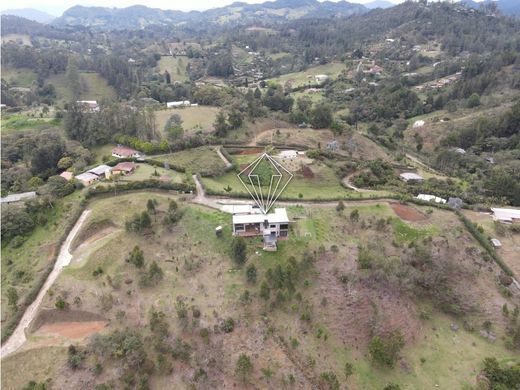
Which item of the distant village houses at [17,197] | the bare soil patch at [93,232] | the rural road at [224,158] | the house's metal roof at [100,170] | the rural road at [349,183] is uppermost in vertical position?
the house's metal roof at [100,170]

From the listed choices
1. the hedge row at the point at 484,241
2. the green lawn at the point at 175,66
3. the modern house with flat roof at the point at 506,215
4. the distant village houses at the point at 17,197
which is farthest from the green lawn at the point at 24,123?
the modern house with flat roof at the point at 506,215

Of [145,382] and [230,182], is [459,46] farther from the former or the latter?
[145,382]

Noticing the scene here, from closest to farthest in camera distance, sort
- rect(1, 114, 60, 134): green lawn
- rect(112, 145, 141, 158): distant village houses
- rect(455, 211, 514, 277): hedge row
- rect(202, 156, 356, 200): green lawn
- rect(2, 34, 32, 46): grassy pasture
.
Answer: rect(455, 211, 514, 277): hedge row → rect(202, 156, 356, 200): green lawn → rect(112, 145, 141, 158): distant village houses → rect(1, 114, 60, 134): green lawn → rect(2, 34, 32, 46): grassy pasture

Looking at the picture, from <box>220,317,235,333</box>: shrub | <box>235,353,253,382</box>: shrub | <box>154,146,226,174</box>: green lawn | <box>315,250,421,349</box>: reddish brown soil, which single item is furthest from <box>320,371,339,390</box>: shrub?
<box>154,146,226,174</box>: green lawn

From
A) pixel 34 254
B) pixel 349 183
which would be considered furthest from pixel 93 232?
pixel 349 183

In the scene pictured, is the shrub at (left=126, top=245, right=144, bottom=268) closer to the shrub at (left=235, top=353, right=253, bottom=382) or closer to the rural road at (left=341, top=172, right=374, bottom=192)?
the shrub at (left=235, top=353, right=253, bottom=382)

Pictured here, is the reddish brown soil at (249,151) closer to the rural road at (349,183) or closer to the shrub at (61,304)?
the rural road at (349,183)

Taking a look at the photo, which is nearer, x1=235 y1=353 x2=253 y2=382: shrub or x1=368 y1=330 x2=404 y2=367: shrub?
x1=235 y1=353 x2=253 y2=382: shrub
